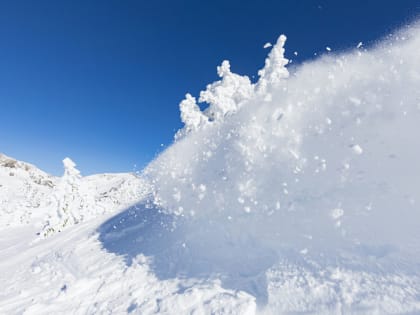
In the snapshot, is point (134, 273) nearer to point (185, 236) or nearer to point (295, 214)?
point (185, 236)

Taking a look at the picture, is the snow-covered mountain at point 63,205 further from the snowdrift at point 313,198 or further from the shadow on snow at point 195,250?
the snowdrift at point 313,198

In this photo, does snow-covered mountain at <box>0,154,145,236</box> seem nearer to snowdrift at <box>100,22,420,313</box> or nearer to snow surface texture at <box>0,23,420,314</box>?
snow surface texture at <box>0,23,420,314</box>

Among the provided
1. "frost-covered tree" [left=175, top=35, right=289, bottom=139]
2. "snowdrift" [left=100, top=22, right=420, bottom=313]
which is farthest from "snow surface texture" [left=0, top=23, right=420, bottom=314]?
"frost-covered tree" [left=175, top=35, right=289, bottom=139]

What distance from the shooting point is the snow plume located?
5633 millimetres

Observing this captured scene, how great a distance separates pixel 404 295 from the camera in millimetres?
4180

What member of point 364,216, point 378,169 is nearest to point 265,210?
point 364,216

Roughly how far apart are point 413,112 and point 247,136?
4093 millimetres

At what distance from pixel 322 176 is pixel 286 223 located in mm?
1420

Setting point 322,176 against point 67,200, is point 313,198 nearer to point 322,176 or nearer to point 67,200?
point 322,176

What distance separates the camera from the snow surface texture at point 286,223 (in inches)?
197

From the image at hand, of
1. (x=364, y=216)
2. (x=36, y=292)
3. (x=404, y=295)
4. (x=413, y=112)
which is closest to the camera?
(x=404, y=295)

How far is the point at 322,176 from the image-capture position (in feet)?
23.4

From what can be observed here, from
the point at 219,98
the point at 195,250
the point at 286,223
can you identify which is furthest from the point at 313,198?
the point at 219,98

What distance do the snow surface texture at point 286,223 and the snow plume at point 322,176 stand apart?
0.03 m
